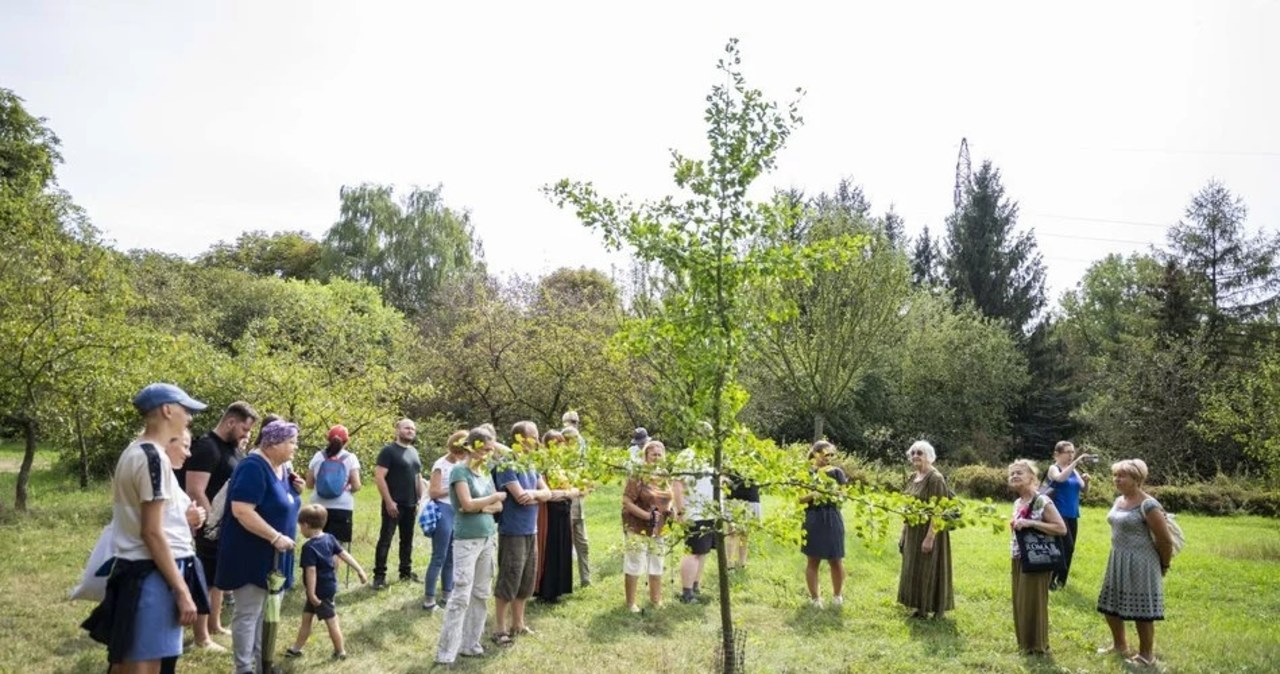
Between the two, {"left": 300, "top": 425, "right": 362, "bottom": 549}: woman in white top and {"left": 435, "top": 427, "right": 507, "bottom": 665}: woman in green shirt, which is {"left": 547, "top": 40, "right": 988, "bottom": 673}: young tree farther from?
{"left": 300, "top": 425, "right": 362, "bottom": 549}: woman in white top

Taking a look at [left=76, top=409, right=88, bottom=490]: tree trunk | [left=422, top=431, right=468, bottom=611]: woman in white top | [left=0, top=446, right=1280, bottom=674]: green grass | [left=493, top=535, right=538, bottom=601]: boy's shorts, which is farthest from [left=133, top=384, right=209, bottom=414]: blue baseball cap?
[left=76, top=409, right=88, bottom=490]: tree trunk

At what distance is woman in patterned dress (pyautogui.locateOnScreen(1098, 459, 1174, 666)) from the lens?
7.32m

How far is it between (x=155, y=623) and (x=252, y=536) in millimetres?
1542

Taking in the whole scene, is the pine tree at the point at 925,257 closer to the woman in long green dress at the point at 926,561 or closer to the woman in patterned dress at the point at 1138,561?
the woman in long green dress at the point at 926,561

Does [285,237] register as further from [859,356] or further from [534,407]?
[859,356]

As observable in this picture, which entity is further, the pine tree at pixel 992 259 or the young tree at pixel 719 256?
the pine tree at pixel 992 259

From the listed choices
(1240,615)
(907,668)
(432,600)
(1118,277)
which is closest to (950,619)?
(907,668)

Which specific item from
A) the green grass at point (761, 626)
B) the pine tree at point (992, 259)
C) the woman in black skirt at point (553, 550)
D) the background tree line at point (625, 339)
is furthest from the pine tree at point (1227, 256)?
the woman in black skirt at point (553, 550)

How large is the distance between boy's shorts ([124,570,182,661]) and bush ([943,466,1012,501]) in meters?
22.7

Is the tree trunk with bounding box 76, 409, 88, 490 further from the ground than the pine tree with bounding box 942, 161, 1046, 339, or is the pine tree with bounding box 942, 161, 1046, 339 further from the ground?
the pine tree with bounding box 942, 161, 1046, 339

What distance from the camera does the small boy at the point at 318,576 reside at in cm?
650

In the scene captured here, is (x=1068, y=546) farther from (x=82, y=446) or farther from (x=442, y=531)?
(x=82, y=446)

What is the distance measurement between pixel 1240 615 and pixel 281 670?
10579 millimetres

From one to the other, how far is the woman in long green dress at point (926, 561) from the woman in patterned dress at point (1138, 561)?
63.3 inches
